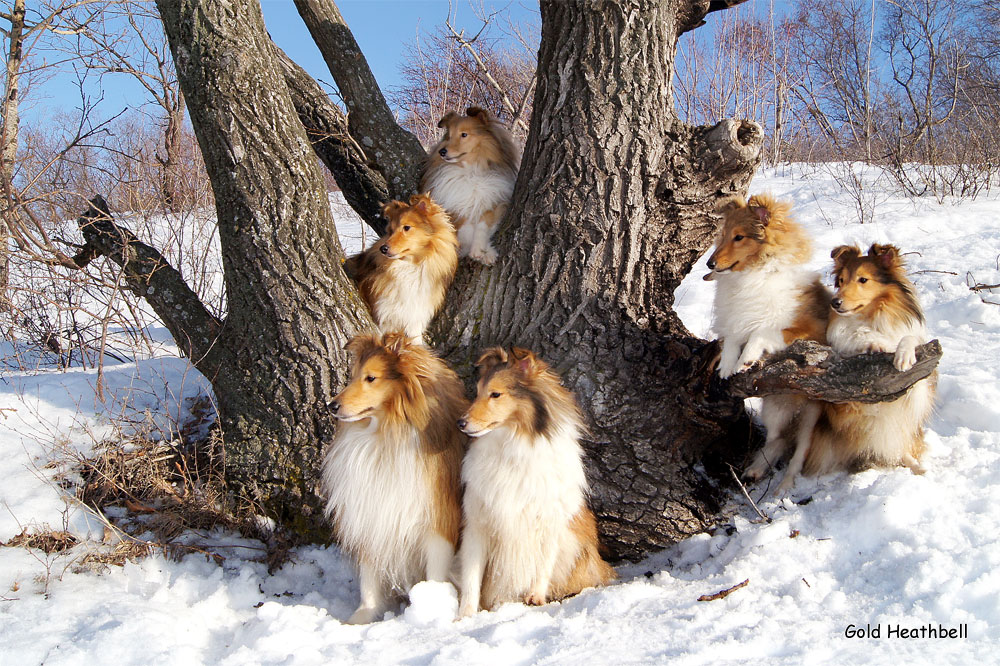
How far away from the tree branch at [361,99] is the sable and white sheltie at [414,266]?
730mm

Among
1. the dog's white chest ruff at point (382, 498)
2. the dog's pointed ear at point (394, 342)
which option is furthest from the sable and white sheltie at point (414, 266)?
the dog's white chest ruff at point (382, 498)

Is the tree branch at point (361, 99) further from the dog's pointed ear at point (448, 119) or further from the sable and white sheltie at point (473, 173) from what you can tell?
the dog's pointed ear at point (448, 119)

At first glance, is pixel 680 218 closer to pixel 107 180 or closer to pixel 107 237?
pixel 107 237

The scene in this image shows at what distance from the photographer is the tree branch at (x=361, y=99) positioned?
4.91m

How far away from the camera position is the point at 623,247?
390 centimetres

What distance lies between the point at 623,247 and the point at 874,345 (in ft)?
4.61

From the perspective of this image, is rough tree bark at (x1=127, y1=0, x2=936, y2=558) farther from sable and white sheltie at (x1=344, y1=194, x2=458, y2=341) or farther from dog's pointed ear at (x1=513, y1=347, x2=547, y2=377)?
dog's pointed ear at (x1=513, y1=347, x2=547, y2=377)

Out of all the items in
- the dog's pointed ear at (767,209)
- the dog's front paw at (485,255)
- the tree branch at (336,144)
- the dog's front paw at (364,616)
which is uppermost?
the tree branch at (336,144)

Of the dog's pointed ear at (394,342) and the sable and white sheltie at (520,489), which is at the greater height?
the dog's pointed ear at (394,342)

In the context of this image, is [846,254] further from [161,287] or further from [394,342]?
[161,287]

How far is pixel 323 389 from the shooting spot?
3979mm

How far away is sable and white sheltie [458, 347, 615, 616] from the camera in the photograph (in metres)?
3.31

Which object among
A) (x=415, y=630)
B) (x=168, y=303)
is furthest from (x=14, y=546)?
(x=415, y=630)

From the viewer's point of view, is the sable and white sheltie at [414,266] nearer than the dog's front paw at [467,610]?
No
